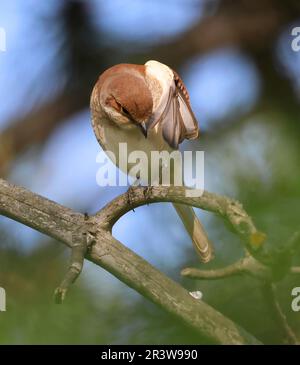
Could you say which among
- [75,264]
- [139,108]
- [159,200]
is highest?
[139,108]

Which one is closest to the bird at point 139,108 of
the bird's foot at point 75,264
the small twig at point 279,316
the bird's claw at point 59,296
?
the bird's foot at point 75,264

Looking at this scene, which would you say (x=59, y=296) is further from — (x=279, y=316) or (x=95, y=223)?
(x=95, y=223)

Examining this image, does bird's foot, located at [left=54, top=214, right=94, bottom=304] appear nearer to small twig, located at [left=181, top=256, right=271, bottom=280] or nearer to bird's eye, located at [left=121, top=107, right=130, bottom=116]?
small twig, located at [left=181, top=256, right=271, bottom=280]

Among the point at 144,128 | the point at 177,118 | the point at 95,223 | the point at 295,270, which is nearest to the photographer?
the point at 295,270

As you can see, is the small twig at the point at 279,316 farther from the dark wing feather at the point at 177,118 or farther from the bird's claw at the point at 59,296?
the dark wing feather at the point at 177,118

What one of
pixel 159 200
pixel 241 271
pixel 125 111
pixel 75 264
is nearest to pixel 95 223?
pixel 159 200
